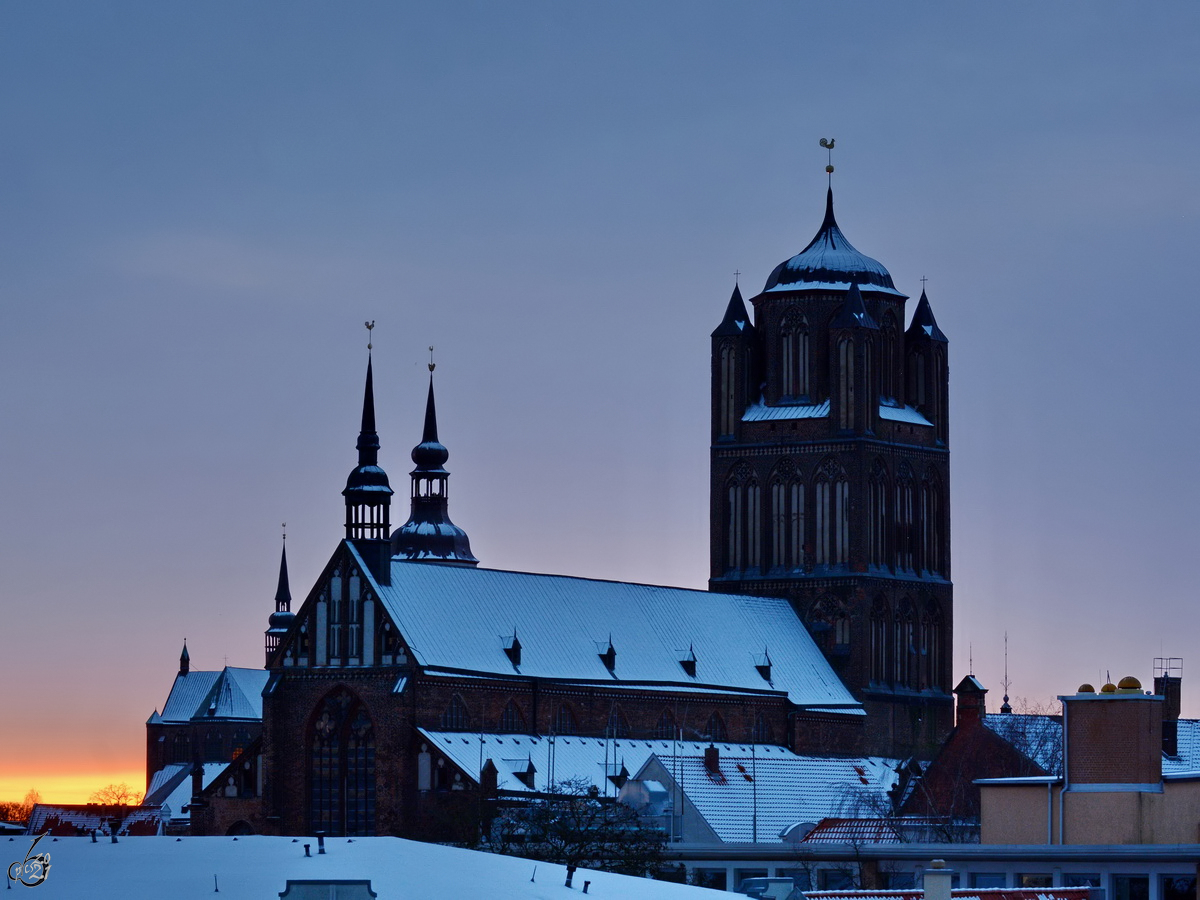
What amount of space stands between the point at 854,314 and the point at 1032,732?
63.0 ft

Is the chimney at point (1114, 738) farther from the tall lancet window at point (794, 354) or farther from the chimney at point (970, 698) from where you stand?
the tall lancet window at point (794, 354)

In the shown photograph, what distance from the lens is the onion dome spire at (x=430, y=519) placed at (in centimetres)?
16438

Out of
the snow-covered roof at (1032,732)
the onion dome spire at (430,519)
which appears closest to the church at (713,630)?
the snow-covered roof at (1032,732)

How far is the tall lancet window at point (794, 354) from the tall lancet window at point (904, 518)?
5.61 metres

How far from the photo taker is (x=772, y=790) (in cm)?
10769

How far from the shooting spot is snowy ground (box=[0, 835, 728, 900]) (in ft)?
156

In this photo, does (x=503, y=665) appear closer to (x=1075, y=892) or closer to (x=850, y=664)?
(x=850, y=664)

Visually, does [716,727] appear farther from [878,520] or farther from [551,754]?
[878,520]

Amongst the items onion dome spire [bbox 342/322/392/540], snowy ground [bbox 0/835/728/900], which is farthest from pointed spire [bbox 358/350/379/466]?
snowy ground [bbox 0/835/728/900]

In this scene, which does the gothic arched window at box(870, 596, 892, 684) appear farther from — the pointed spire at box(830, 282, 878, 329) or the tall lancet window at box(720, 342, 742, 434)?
the pointed spire at box(830, 282, 878, 329)

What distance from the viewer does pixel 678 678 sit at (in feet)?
397

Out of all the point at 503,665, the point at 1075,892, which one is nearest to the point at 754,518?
the point at 503,665

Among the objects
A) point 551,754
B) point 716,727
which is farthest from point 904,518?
point 551,754

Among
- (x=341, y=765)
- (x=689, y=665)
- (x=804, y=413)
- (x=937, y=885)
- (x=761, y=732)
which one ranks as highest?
(x=804, y=413)
